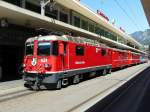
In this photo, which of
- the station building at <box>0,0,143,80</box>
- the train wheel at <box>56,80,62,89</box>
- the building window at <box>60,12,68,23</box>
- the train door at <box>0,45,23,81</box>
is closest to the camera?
the train wheel at <box>56,80,62,89</box>

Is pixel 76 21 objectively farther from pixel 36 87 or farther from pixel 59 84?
pixel 36 87

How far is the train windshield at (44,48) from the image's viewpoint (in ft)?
61.8

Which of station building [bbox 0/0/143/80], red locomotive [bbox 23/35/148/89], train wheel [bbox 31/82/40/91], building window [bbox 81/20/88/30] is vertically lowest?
train wheel [bbox 31/82/40/91]

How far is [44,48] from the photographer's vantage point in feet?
62.4

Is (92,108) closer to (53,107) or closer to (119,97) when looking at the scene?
(53,107)

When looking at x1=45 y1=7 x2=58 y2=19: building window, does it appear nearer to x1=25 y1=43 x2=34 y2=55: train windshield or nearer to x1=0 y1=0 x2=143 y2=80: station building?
x1=0 y1=0 x2=143 y2=80: station building

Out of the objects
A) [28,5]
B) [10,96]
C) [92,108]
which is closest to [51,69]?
[10,96]

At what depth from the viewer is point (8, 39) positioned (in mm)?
27922

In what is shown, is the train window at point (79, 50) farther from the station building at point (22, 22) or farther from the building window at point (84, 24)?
the building window at point (84, 24)

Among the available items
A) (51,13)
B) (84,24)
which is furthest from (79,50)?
(84,24)

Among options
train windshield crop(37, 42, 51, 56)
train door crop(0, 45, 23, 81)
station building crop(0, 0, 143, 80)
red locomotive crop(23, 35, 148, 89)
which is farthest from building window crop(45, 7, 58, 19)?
train windshield crop(37, 42, 51, 56)

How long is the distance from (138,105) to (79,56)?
9690 mm

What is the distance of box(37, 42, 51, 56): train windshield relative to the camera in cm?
1883

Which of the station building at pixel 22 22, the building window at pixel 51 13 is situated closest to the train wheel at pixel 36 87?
the station building at pixel 22 22
